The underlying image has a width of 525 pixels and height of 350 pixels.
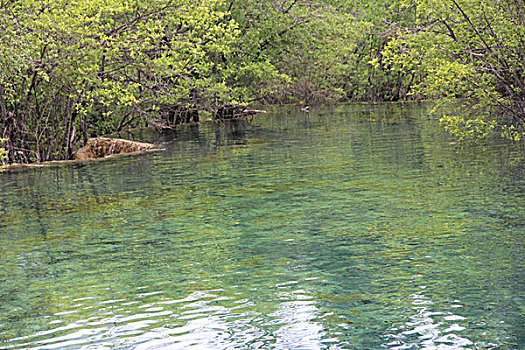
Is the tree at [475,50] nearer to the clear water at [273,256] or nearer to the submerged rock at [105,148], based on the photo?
the clear water at [273,256]

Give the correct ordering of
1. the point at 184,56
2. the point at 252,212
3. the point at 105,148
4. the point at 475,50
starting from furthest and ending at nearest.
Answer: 1. the point at 184,56
2. the point at 105,148
3. the point at 475,50
4. the point at 252,212

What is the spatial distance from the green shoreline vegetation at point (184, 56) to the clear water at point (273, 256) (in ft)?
8.42

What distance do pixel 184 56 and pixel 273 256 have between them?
2209 cm

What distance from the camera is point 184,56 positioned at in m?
31.6

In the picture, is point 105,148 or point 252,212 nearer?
point 252,212

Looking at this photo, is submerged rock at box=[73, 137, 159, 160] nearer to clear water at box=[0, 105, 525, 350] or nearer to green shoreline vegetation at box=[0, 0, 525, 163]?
green shoreline vegetation at box=[0, 0, 525, 163]

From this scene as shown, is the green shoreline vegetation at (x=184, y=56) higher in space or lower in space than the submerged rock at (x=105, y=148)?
higher

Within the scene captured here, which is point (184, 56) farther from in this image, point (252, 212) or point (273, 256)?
point (273, 256)

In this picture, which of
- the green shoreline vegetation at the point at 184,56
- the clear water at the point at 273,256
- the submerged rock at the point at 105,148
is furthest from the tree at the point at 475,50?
the submerged rock at the point at 105,148

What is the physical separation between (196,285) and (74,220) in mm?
6037

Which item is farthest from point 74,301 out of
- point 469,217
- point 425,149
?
point 425,149

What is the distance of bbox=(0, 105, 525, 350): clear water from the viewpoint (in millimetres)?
7695

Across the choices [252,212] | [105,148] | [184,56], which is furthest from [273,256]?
[184,56]

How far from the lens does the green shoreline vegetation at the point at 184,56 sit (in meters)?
19.7
